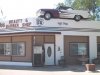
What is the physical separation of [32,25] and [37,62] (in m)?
3.81

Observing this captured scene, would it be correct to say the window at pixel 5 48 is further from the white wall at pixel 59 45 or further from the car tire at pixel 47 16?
the white wall at pixel 59 45

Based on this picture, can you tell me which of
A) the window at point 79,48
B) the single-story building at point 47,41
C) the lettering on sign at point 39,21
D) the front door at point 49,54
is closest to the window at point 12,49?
the single-story building at point 47,41

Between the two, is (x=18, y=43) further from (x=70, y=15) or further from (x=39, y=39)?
(x=70, y=15)

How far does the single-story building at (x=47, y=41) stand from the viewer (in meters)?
33.1

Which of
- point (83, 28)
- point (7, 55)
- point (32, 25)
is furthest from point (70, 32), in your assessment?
point (7, 55)

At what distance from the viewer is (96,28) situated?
35562 millimetres

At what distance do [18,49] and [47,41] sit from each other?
10.8 feet

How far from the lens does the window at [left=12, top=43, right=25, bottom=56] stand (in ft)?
112

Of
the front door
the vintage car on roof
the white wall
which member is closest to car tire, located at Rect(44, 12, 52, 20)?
the vintage car on roof

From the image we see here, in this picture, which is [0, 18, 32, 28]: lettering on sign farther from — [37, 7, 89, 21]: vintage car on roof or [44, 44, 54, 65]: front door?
[44, 44, 54, 65]: front door

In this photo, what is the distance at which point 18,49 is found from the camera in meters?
34.5

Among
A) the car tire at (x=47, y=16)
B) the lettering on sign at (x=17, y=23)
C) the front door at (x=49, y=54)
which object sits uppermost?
the car tire at (x=47, y=16)

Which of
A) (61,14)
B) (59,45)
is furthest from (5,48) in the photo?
(61,14)

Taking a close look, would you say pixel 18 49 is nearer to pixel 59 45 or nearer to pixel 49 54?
pixel 49 54
